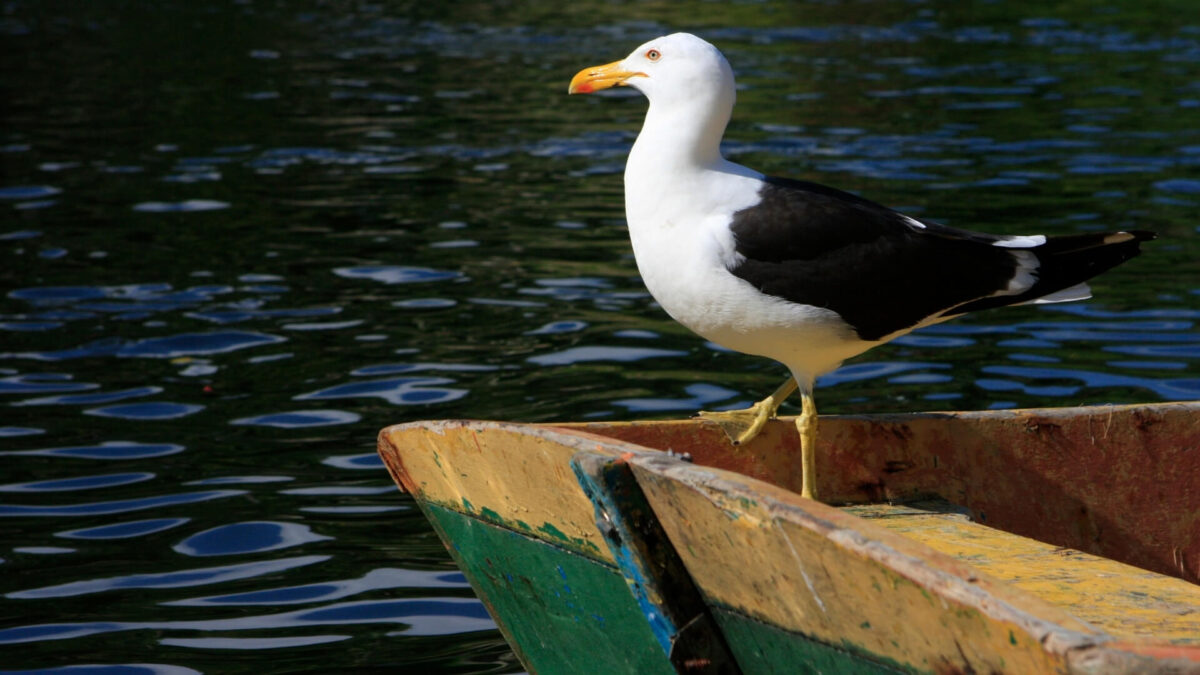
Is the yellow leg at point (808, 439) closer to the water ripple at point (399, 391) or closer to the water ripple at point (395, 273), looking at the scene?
the water ripple at point (399, 391)

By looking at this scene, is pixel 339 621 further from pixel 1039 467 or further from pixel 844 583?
pixel 844 583

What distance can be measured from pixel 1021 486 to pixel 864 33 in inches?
748

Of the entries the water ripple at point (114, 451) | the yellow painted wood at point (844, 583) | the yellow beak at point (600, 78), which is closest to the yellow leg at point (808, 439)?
the yellow beak at point (600, 78)

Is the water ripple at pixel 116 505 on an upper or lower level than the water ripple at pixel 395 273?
lower

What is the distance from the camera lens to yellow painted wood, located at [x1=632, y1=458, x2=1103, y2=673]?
2656 millimetres

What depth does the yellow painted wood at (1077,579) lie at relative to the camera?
12.2 feet

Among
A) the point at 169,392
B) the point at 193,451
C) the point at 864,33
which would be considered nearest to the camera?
the point at 193,451

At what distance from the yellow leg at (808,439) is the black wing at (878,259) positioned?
0.28 metres

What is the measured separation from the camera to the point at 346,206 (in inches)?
505

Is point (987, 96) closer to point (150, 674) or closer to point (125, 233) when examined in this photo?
point (125, 233)

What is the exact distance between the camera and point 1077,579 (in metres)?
4.07

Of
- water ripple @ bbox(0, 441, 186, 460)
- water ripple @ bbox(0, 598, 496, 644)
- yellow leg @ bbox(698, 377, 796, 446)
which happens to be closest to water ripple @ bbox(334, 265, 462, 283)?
water ripple @ bbox(0, 441, 186, 460)

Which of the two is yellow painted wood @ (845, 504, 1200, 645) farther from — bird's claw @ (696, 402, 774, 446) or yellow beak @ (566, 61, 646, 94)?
yellow beak @ (566, 61, 646, 94)

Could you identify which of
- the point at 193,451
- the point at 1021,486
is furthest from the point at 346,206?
the point at 1021,486
